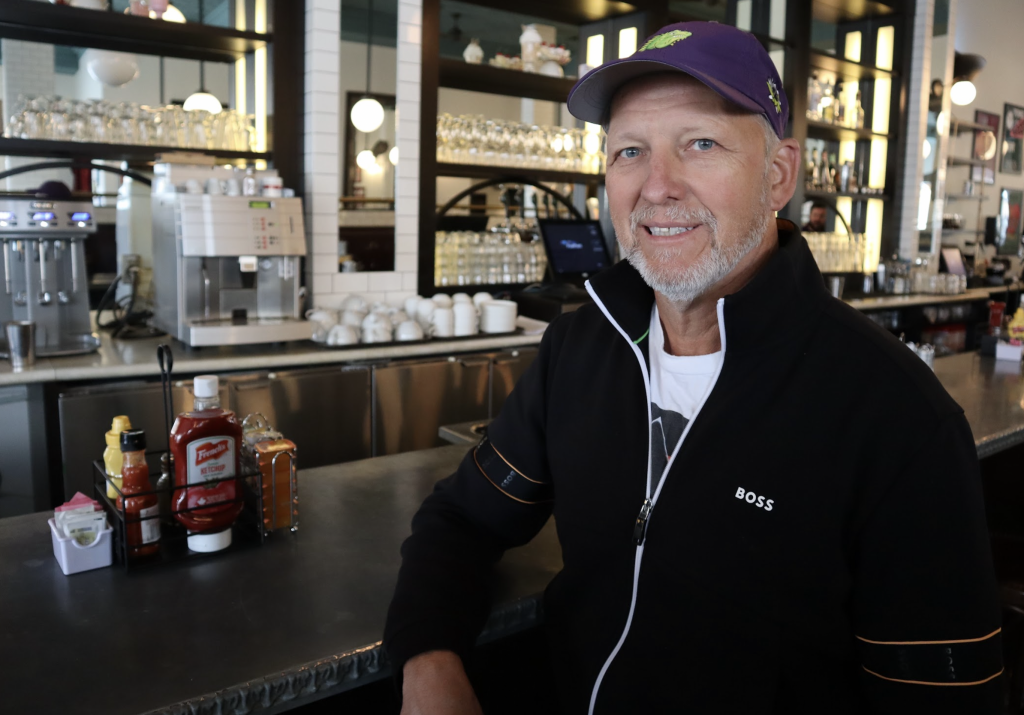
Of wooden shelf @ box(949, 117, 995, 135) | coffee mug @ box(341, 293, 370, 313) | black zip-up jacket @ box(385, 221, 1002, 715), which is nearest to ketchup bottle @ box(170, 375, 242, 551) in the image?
black zip-up jacket @ box(385, 221, 1002, 715)

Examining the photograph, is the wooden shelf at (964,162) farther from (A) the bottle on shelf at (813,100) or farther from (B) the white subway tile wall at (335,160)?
(B) the white subway tile wall at (335,160)

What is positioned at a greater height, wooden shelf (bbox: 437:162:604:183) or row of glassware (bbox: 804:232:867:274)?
wooden shelf (bbox: 437:162:604:183)

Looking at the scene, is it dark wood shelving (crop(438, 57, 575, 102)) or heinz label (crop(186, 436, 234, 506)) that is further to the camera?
dark wood shelving (crop(438, 57, 575, 102))

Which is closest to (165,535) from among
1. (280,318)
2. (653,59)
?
(653,59)

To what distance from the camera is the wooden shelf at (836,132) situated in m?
6.25

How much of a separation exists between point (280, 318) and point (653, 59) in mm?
2661

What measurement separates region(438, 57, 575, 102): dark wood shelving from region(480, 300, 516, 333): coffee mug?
1.27 m

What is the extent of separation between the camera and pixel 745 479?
1.16m

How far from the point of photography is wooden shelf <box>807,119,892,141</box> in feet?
20.5

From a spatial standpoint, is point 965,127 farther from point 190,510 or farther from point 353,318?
point 190,510

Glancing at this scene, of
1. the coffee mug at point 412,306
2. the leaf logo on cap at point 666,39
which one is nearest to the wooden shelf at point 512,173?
the coffee mug at point 412,306

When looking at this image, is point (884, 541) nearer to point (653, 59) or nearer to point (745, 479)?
point (745, 479)

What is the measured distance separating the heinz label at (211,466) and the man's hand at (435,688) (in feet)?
1.56

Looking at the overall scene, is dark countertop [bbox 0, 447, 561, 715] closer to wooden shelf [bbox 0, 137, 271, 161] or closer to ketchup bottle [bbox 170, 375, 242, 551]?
ketchup bottle [bbox 170, 375, 242, 551]
